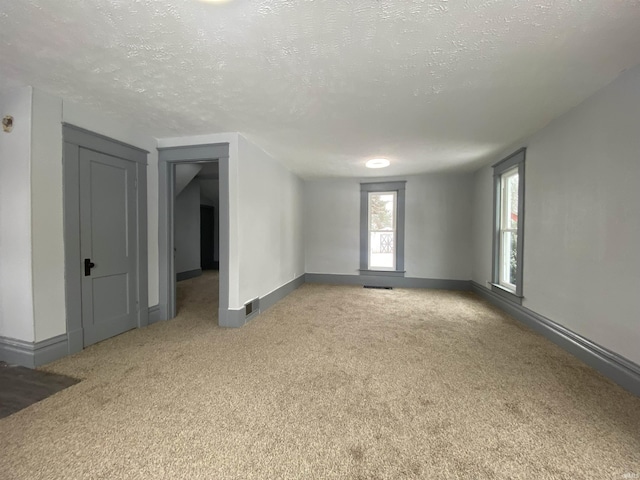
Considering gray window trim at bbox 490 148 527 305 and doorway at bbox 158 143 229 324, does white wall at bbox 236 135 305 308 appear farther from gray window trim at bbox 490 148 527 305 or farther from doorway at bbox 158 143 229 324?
gray window trim at bbox 490 148 527 305

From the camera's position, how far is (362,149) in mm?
3660

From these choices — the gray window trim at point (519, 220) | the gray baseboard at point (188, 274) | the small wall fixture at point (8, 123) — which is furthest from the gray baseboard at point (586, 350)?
the gray baseboard at point (188, 274)

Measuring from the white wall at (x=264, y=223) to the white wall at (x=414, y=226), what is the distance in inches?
27.8

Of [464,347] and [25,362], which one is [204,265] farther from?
[464,347]

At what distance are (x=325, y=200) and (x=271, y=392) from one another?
14.9 ft

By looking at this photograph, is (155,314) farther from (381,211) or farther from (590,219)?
(590,219)

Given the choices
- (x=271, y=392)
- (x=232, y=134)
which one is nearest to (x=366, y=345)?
(x=271, y=392)

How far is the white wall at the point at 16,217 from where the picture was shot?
218 centimetres

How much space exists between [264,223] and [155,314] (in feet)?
5.96

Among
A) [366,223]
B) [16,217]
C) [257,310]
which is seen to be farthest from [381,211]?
[16,217]

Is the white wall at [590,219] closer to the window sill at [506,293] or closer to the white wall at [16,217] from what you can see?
the window sill at [506,293]

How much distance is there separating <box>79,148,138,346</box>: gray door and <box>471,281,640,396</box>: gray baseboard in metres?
4.53

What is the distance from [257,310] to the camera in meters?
3.58

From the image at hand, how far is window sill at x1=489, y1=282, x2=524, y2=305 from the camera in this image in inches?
136
